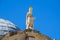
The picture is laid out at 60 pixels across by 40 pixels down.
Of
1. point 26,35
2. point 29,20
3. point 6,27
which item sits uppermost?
point 6,27

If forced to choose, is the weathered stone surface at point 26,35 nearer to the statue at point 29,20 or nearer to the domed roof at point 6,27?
the statue at point 29,20

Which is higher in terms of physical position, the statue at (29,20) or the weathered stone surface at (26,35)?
the statue at (29,20)

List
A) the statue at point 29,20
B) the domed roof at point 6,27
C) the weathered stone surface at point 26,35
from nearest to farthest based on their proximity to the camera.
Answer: the weathered stone surface at point 26,35 → the statue at point 29,20 → the domed roof at point 6,27

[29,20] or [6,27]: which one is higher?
[6,27]

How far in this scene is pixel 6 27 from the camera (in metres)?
58.5

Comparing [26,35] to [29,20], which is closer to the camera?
[26,35]

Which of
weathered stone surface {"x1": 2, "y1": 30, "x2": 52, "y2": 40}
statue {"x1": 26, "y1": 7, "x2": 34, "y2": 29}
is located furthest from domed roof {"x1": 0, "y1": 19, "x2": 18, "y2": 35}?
weathered stone surface {"x1": 2, "y1": 30, "x2": 52, "y2": 40}

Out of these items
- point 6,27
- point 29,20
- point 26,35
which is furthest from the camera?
point 6,27

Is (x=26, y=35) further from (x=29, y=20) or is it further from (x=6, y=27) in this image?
(x=6, y=27)

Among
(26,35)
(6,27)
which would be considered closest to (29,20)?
(26,35)

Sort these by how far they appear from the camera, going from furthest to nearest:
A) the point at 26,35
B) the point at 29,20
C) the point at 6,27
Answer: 1. the point at 6,27
2. the point at 29,20
3. the point at 26,35

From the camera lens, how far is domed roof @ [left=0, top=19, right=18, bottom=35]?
57.3 meters

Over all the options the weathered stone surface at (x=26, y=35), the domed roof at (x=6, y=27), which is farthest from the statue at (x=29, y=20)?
the domed roof at (x=6, y=27)

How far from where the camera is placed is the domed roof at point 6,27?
57269 millimetres
